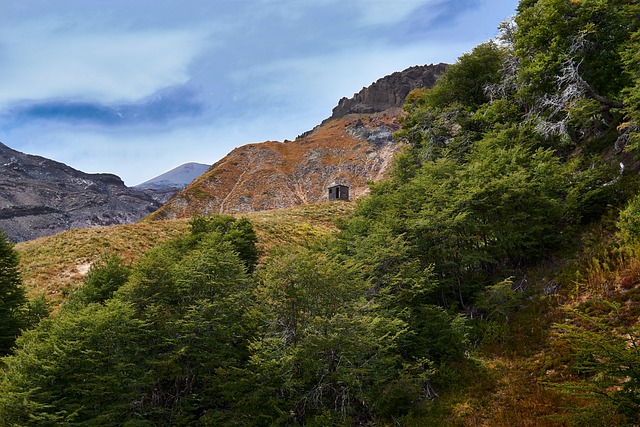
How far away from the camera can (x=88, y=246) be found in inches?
1188

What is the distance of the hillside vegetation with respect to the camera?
10.3 meters

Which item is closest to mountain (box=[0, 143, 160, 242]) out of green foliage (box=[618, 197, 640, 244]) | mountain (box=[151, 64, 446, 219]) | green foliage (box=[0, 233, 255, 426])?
mountain (box=[151, 64, 446, 219])

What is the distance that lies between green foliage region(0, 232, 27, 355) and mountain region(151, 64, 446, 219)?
67.8m

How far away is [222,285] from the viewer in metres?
13.5

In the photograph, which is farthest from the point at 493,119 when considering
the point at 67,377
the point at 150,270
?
the point at 67,377

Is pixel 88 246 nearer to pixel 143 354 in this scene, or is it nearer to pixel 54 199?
pixel 143 354

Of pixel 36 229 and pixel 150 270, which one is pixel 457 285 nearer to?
pixel 150 270

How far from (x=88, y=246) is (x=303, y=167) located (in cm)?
9551

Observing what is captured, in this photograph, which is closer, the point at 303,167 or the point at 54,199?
the point at 303,167

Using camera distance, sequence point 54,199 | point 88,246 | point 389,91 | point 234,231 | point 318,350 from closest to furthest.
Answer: point 318,350 → point 234,231 → point 88,246 → point 54,199 → point 389,91

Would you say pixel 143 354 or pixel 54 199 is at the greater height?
pixel 54 199

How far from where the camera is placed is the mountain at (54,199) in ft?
355

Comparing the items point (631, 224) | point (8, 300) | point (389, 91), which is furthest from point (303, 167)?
point (631, 224)

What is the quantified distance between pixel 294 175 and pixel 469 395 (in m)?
111
